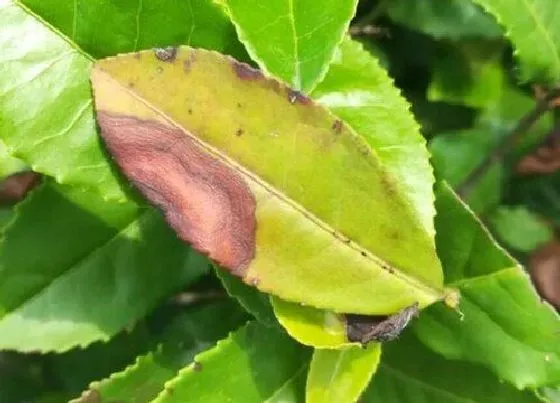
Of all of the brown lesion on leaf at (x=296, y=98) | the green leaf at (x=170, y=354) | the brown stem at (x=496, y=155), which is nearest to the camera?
the brown lesion on leaf at (x=296, y=98)

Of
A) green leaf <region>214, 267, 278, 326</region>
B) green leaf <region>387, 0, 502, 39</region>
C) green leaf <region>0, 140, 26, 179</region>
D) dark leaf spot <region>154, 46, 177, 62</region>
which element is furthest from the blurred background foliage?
dark leaf spot <region>154, 46, 177, 62</region>

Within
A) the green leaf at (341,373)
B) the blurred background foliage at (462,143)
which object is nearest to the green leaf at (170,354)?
the blurred background foliage at (462,143)

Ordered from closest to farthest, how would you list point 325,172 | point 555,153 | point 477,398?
point 325,172
point 477,398
point 555,153

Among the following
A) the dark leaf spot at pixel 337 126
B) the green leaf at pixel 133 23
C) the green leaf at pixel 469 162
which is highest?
the dark leaf spot at pixel 337 126

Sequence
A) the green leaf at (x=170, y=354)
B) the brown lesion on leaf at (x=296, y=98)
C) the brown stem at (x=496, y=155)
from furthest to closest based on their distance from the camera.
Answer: the brown stem at (x=496, y=155)
the green leaf at (x=170, y=354)
the brown lesion on leaf at (x=296, y=98)

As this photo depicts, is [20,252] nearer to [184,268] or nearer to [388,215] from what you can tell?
[184,268]

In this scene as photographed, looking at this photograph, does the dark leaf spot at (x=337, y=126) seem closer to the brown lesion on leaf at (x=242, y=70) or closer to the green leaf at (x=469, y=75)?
the brown lesion on leaf at (x=242, y=70)

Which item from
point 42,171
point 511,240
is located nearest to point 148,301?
point 42,171

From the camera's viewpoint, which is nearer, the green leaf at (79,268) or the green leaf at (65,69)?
the green leaf at (65,69)
